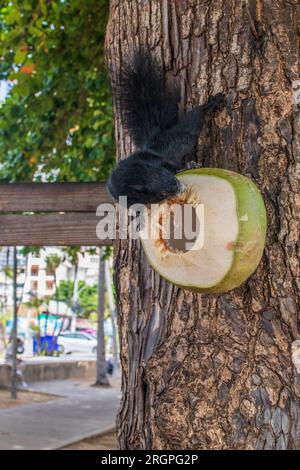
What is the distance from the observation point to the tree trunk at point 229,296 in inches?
55.9

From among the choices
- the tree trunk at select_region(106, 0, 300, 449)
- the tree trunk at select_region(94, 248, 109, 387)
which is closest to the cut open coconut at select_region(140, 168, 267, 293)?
the tree trunk at select_region(106, 0, 300, 449)

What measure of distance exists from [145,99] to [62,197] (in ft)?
3.02

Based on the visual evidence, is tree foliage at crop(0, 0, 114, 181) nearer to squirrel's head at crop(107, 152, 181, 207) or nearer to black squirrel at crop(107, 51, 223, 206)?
black squirrel at crop(107, 51, 223, 206)

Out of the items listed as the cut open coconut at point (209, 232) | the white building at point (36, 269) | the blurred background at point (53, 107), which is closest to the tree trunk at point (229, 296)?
the cut open coconut at point (209, 232)

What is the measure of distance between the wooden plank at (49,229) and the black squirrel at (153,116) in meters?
0.75

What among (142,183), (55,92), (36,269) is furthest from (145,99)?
(36,269)

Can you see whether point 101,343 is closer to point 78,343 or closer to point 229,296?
point 78,343

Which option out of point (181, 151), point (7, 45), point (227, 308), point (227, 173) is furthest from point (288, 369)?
point (7, 45)

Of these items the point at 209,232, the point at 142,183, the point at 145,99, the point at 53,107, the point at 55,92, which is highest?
the point at 55,92

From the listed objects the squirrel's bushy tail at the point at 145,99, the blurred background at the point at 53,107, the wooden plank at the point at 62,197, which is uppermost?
the blurred background at the point at 53,107

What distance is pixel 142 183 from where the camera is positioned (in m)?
1.29

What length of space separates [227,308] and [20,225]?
1263 millimetres

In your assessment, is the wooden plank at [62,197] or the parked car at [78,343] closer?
the wooden plank at [62,197]

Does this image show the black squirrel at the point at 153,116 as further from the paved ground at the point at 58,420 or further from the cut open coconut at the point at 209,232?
the paved ground at the point at 58,420
